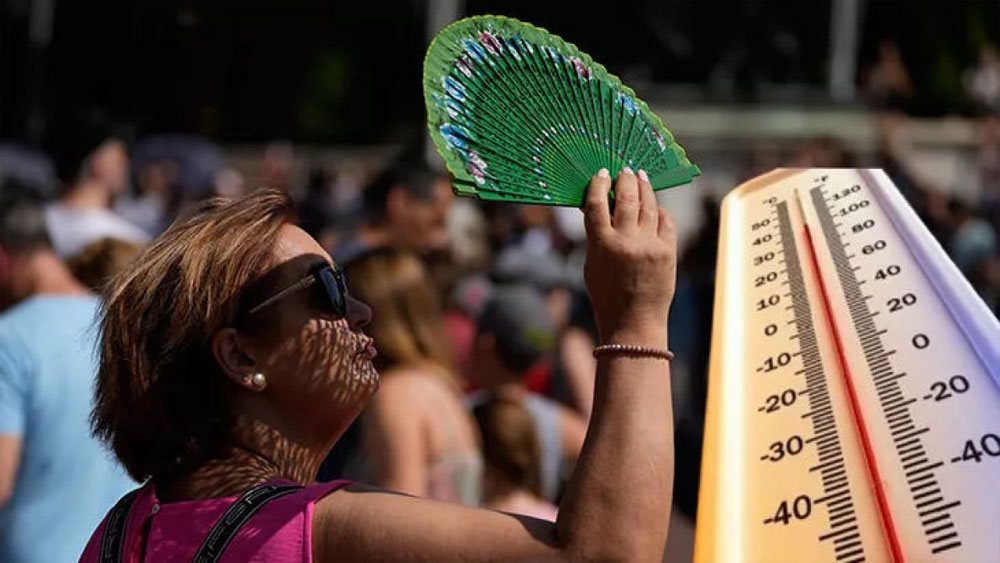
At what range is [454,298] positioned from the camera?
727 centimetres

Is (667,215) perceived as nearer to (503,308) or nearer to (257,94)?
(503,308)

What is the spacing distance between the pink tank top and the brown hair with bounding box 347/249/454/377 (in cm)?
228

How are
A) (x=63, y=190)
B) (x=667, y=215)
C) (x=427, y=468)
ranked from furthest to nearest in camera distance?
(x=63, y=190) < (x=427, y=468) < (x=667, y=215)

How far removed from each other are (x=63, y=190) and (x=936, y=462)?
5.67 meters

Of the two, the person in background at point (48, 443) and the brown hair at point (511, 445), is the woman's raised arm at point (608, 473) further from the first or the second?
the brown hair at point (511, 445)

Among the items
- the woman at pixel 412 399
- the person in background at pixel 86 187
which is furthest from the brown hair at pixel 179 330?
the person in background at pixel 86 187

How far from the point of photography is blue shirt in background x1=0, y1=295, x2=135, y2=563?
154 inches

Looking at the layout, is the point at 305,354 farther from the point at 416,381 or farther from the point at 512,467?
the point at 512,467

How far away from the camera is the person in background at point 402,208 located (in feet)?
19.6

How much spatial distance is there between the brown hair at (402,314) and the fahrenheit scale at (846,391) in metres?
2.41

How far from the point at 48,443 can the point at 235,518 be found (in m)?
2.22

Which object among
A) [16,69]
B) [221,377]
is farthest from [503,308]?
[16,69]

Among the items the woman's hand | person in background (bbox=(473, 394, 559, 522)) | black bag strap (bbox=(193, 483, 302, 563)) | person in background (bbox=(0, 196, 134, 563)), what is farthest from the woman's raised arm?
person in background (bbox=(473, 394, 559, 522))

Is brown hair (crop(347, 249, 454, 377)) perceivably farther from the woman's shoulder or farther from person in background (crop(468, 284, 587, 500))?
person in background (crop(468, 284, 587, 500))
